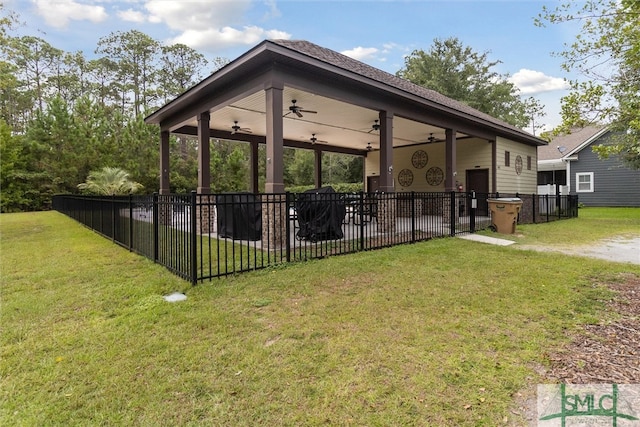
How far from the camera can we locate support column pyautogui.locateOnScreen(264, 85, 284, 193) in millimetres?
6285

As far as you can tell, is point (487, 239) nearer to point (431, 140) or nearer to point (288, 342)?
point (288, 342)

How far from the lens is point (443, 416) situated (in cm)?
174

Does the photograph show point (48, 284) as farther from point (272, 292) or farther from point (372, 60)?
point (372, 60)

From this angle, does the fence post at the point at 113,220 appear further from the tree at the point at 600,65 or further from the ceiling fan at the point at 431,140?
the ceiling fan at the point at 431,140

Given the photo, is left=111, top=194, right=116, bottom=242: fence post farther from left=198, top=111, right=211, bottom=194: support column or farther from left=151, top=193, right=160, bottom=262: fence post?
left=151, top=193, right=160, bottom=262: fence post

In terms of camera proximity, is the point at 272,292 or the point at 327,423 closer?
the point at 327,423

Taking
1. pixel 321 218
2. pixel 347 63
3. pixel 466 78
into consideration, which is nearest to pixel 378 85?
pixel 347 63

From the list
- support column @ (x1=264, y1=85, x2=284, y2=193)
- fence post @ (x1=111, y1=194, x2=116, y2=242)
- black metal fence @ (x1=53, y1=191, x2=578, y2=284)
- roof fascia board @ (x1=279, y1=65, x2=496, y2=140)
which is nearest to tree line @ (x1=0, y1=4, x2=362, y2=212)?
fence post @ (x1=111, y1=194, x2=116, y2=242)

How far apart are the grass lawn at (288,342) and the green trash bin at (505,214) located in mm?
3830

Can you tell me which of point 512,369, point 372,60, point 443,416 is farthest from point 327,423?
point 372,60

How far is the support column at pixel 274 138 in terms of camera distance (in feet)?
20.6

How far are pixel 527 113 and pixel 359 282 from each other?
1049 inches

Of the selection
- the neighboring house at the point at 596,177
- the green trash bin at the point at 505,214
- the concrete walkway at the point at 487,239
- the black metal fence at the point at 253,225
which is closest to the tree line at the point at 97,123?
the black metal fence at the point at 253,225
